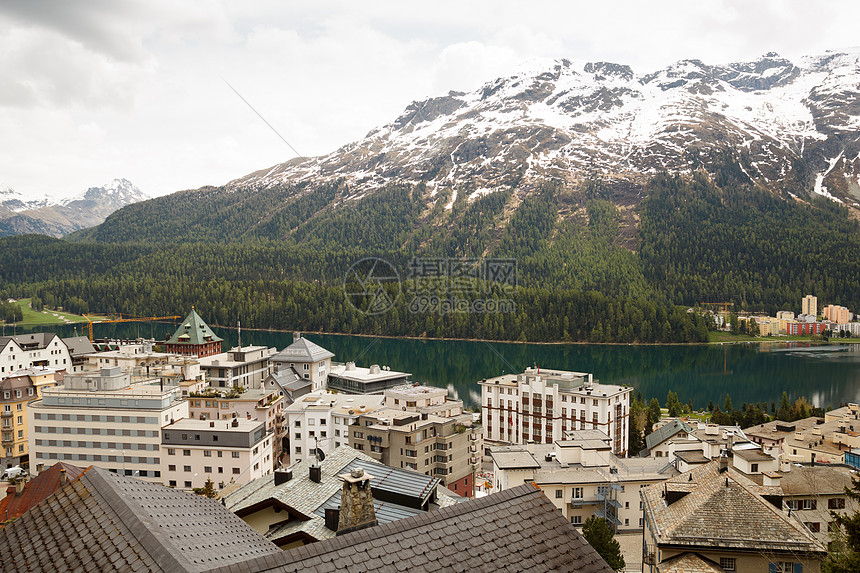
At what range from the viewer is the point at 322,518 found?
43.5ft

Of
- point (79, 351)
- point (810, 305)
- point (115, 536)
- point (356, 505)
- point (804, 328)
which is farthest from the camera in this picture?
point (810, 305)

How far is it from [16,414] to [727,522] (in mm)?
42444

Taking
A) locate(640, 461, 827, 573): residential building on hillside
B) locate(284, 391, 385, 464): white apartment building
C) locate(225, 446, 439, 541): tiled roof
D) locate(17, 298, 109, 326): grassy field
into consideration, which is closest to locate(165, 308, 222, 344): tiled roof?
locate(284, 391, 385, 464): white apartment building

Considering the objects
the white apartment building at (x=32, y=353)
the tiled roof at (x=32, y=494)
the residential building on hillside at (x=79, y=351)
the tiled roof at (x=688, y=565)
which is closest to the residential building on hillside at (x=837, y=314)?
the residential building on hillside at (x=79, y=351)

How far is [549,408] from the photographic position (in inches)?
1826

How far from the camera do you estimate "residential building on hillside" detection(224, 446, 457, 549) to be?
12.2 m

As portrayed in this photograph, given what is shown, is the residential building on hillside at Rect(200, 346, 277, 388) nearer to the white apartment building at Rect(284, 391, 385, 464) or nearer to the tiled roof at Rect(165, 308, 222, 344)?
the tiled roof at Rect(165, 308, 222, 344)

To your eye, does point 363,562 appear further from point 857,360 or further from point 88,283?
point 88,283

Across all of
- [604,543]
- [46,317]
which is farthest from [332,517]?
[46,317]

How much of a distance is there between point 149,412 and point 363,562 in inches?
1290

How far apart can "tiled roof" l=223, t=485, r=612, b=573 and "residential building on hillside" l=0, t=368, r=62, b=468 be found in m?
40.9

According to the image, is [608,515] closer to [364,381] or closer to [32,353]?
[364,381]

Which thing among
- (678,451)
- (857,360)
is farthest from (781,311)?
(678,451)

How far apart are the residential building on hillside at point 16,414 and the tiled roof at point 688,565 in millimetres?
37819
